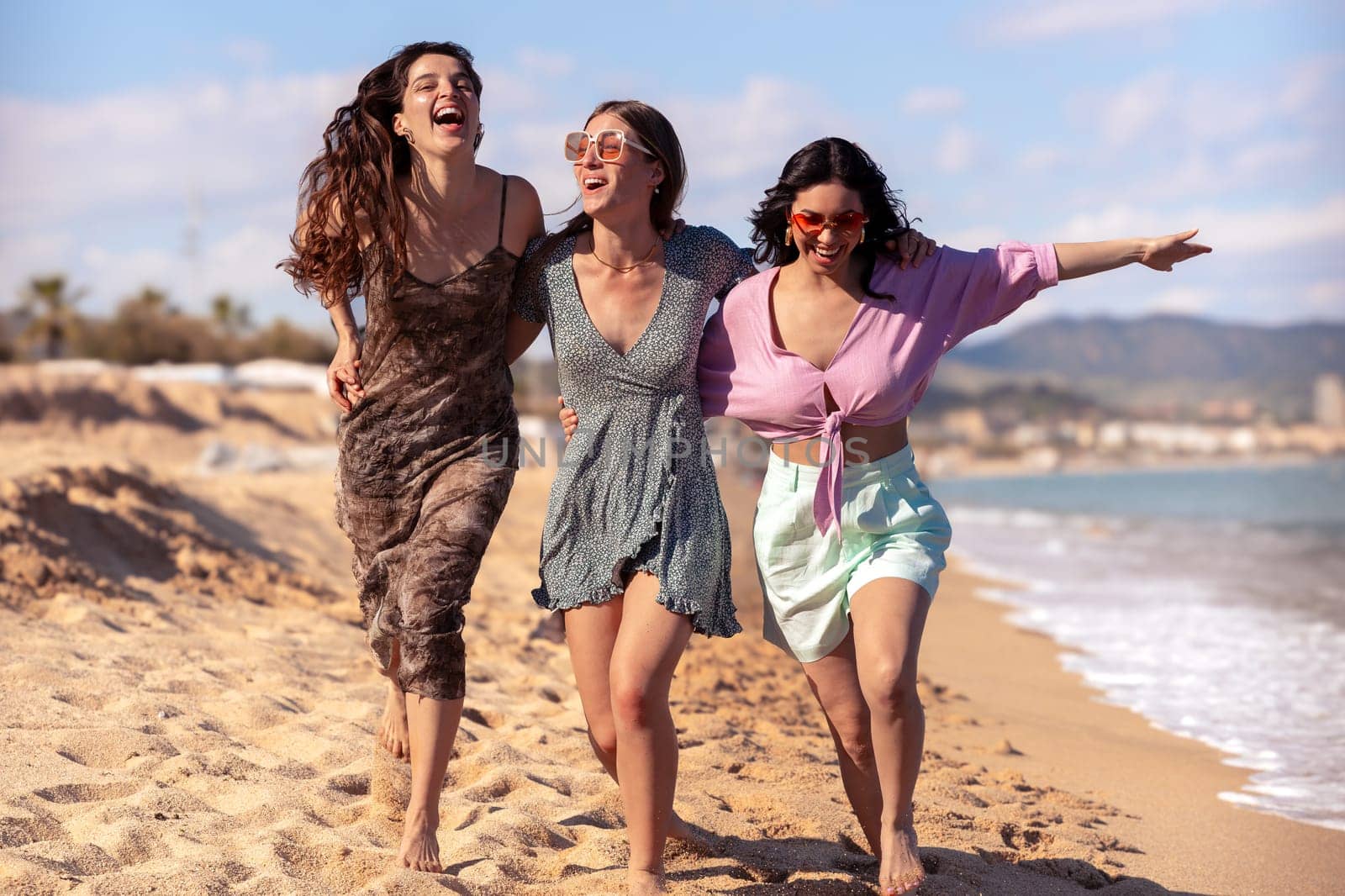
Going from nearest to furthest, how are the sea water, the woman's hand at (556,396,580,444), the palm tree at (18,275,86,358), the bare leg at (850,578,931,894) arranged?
the bare leg at (850,578,931,894)
the woman's hand at (556,396,580,444)
the sea water
the palm tree at (18,275,86,358)

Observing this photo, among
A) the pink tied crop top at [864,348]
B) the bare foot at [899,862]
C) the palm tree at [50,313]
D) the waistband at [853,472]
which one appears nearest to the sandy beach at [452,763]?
the bare foot at [899,862]

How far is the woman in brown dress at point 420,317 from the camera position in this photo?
142 inches

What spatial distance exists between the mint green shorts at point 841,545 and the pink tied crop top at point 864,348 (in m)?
0.06

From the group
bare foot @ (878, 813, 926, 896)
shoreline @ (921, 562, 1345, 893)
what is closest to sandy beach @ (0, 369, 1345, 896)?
shoreline @ (921, 562, 1345, 893)

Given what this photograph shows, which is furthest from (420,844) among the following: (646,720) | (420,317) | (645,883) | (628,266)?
(628,266)

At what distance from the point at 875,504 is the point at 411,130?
1738 millimetres

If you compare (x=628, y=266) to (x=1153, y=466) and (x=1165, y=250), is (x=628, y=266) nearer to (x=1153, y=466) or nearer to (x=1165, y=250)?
(x=1165, y=250)

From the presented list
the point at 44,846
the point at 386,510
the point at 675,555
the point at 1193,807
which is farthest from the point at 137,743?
the point at 1193,807

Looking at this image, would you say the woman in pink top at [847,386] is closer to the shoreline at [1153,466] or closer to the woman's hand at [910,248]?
the woman's hand at [910,248]

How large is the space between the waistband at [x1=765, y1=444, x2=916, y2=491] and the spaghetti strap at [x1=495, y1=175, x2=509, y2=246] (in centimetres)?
105

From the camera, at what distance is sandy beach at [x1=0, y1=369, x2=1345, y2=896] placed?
349cm

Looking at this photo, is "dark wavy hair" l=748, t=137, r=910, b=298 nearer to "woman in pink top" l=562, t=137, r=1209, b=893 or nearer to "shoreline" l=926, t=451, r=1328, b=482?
"woman in pink top" l=562, t=137, r=1209, b=893

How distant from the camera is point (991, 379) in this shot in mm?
187500

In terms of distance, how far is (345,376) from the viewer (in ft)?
12.4
